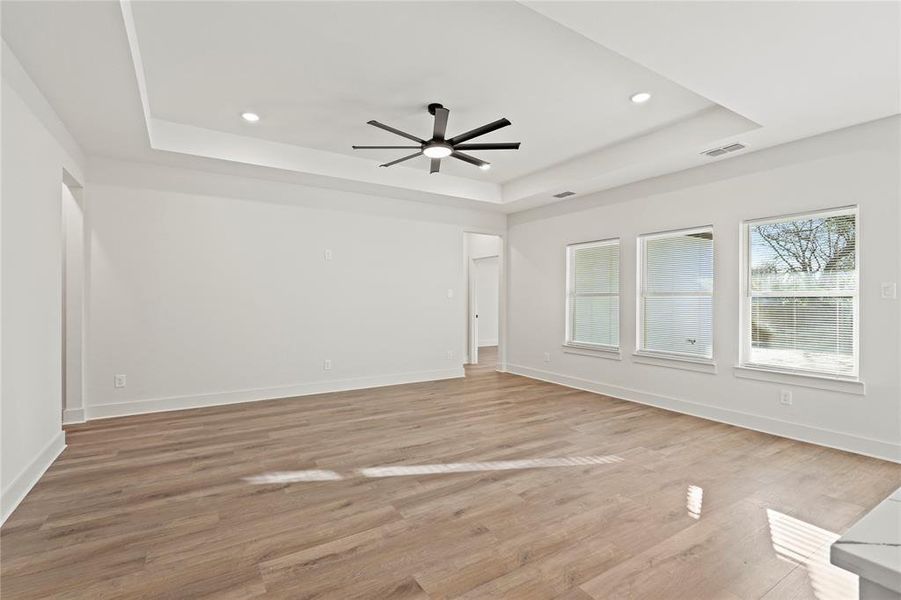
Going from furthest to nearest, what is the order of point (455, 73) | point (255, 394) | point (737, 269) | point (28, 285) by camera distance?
point (255, 394)
point (737, 269)
point (455, 73)
point (28, 285)

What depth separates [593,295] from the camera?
6207mm

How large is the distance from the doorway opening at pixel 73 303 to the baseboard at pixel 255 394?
0.17 meters

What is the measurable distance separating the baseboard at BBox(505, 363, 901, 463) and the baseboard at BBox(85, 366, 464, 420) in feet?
7.25

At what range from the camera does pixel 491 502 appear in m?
2.72

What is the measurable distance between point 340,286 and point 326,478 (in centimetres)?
330

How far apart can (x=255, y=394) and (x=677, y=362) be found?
5.03 meters

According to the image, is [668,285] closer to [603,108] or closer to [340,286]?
[603,108]

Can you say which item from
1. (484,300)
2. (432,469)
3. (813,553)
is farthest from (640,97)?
(484,300)

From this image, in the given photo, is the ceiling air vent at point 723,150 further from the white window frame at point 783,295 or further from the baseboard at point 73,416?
the baseboard at point 73,416

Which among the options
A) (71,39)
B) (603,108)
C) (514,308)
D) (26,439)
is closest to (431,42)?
(603,108)

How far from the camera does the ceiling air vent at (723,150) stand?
13.8 ft

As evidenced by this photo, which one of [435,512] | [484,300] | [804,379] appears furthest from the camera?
[484,300]

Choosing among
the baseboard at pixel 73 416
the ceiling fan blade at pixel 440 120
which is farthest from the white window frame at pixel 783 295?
the baseboard at pixel 73 416

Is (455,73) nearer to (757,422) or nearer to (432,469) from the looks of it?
(432,469)
